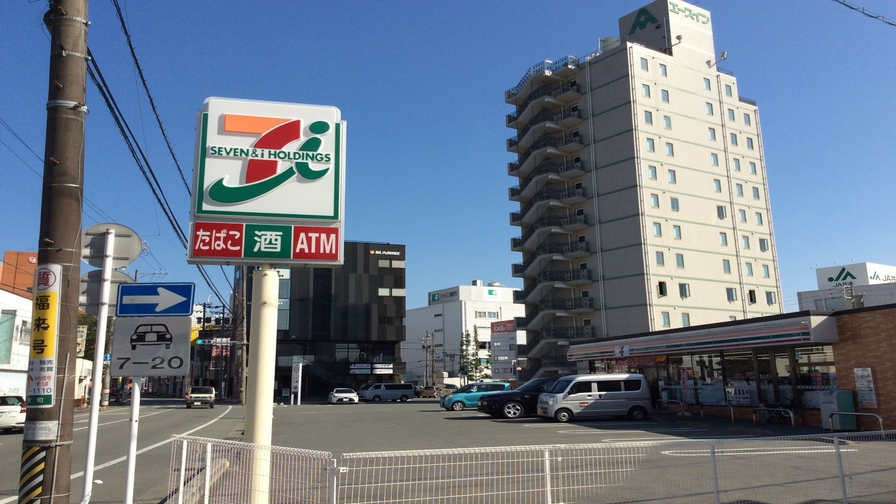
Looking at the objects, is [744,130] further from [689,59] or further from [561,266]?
[561,266]

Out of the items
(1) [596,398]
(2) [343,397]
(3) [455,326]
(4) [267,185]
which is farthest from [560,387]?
(3) [455,326]

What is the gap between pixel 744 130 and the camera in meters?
57.1

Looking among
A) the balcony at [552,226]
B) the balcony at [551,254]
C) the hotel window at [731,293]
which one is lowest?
the hotel window at [731,293]

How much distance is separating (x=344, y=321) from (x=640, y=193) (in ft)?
126

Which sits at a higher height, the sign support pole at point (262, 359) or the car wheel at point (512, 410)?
the sign support pole at point (262, 359)

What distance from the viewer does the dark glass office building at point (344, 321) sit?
70062 millimetres

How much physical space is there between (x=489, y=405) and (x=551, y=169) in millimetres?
29555

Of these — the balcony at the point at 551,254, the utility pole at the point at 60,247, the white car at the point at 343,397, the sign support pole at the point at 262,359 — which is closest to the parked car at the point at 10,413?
the sign support pole at the point at 262,359

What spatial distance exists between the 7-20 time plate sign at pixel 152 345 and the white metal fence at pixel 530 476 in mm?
947

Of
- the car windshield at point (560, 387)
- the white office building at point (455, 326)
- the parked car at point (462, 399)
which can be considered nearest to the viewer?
the car windshield at point (560, 387)

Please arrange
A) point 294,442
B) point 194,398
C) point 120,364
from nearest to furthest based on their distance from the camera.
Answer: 1. point 120,364
2. point 294,442
3. point 194,398

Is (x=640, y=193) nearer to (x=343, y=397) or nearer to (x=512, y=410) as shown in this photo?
(x=512, y=410)

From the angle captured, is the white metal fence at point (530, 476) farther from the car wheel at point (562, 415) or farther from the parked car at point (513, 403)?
→ the parked car at point (513, 403)

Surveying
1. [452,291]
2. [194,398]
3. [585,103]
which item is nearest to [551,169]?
[585,103]
